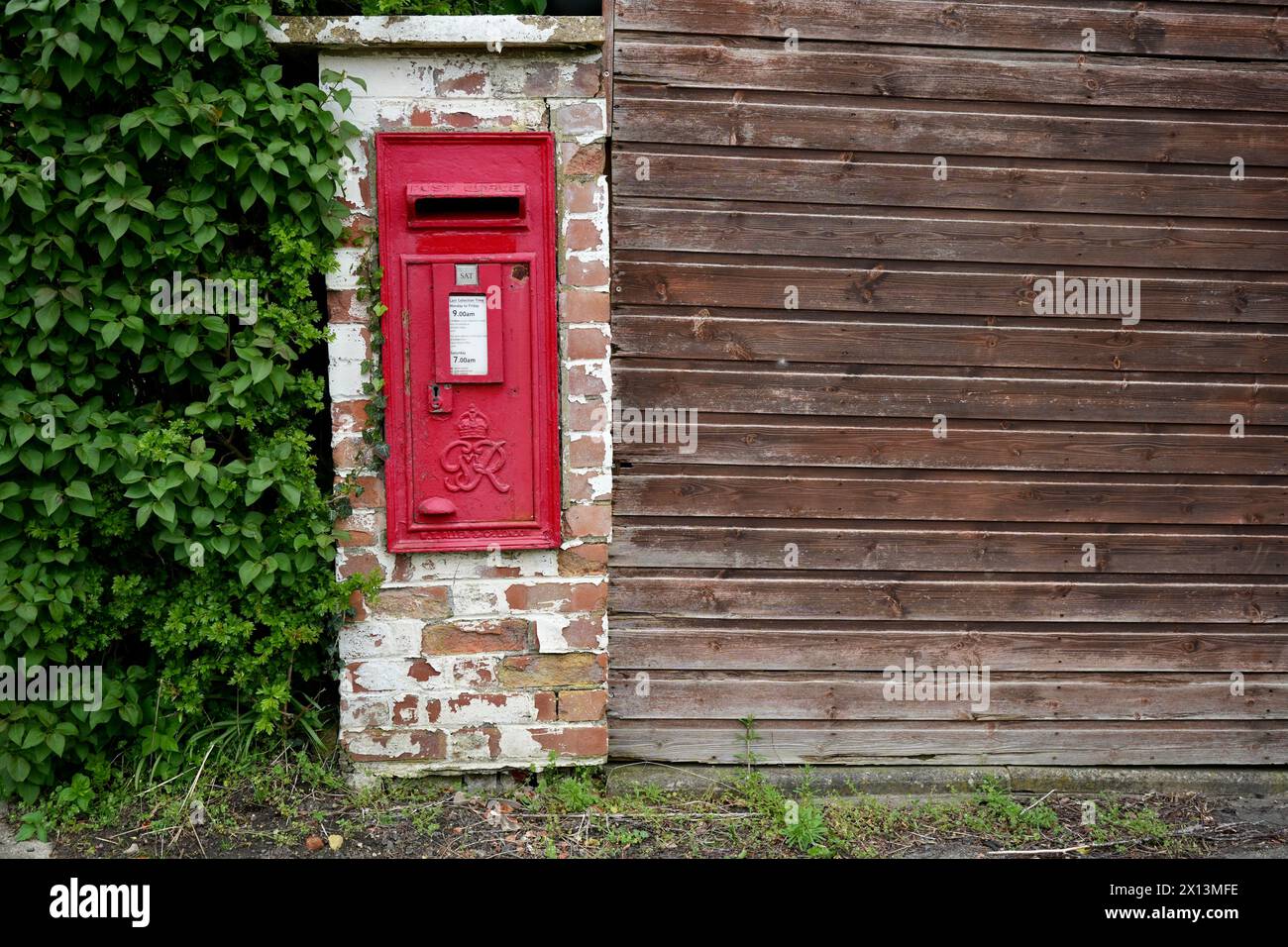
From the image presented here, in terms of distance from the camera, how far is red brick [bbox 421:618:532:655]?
374 centimetres

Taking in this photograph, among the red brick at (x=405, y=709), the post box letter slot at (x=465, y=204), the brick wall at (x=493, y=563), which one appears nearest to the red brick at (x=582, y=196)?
the brick wall at (x=493, y=563)

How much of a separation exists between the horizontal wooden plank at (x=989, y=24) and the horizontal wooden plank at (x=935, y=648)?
92.6 inches

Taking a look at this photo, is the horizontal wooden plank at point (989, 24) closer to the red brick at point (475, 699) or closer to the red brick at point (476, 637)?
the red brick at point (476, 637)

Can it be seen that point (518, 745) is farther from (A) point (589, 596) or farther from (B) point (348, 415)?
(B) point (348, 415)

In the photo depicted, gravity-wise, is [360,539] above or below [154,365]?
below

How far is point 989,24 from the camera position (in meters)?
3.84

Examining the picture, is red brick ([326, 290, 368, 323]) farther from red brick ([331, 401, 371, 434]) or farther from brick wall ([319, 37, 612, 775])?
red brick ([331, 401, 371, 434])

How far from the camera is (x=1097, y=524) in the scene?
13.4 ft

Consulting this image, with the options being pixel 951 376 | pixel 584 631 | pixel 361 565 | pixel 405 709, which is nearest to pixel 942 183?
pixel 951 376

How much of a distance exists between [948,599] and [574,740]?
64.9 inches

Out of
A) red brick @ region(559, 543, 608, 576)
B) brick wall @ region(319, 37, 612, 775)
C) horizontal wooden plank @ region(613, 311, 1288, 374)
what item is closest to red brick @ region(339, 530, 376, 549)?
brick wall @ region(319, 37, 612, 775)

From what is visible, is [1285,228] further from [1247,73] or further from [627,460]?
[627,460]

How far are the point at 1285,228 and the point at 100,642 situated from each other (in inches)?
194

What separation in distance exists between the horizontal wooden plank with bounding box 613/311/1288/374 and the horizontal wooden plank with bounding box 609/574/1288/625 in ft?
3.00
